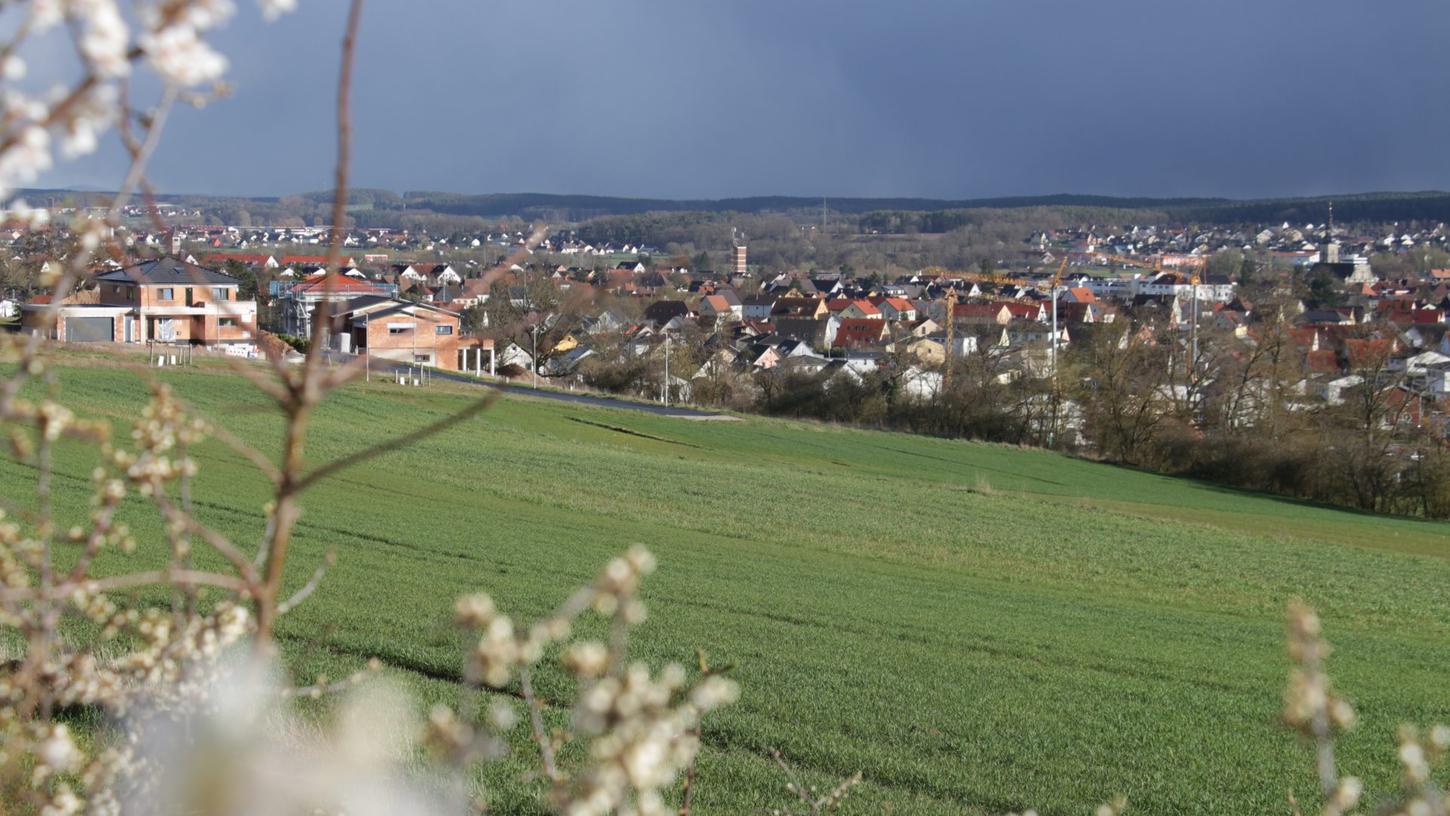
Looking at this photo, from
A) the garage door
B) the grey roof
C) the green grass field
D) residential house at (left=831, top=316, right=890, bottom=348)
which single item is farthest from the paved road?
the grey roof

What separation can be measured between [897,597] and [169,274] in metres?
14.9

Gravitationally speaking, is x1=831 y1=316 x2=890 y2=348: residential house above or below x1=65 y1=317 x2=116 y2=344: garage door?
A: below

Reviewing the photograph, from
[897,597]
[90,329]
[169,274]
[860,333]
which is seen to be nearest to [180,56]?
[169,274]

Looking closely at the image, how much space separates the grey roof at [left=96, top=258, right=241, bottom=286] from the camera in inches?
104

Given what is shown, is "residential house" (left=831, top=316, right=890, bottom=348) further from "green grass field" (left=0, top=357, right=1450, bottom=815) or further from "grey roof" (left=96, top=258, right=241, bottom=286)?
"grey roof" (left=96, top=258, right=241, bottom=286)

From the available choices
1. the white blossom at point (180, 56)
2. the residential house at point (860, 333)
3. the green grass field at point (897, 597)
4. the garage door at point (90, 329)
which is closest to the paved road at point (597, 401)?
the garage door at point (90, 329)

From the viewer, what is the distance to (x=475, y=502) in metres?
26.5

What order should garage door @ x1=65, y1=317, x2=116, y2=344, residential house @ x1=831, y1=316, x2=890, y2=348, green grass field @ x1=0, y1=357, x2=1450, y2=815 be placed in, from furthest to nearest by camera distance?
residential house @ x1=831, y1=316, x2=890, y2=348 → garage door @ x1=65, y1=317, x2=116, y2=344 → green grass field @ x1=0, y1=357, x2=1450, y2=815

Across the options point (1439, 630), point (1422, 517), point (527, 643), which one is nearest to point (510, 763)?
point (527, 643)

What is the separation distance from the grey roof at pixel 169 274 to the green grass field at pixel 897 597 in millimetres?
374

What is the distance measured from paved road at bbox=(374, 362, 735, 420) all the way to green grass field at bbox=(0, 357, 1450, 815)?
39.9 feet

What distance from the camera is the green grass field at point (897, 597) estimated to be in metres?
9.38

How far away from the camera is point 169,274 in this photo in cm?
455

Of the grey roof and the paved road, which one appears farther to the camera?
the paved road
